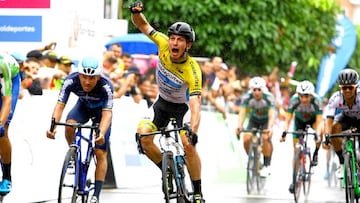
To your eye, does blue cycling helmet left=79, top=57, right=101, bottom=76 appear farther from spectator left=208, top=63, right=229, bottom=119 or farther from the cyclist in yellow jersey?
spectator left=208, top=63, right=229, bottom=119

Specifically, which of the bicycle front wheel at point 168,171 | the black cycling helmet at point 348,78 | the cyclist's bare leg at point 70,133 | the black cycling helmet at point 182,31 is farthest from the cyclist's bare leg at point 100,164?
the black cycling helmet at point 348,78

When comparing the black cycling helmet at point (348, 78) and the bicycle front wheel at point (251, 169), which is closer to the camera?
the black cycling helmet at point (348, 78)

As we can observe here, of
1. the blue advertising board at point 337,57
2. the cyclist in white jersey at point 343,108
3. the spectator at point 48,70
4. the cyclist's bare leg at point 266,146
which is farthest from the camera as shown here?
the blue advertising board at point 337,57

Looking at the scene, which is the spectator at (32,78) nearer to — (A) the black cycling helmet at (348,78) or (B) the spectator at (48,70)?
(B) the spectator at (48,70)

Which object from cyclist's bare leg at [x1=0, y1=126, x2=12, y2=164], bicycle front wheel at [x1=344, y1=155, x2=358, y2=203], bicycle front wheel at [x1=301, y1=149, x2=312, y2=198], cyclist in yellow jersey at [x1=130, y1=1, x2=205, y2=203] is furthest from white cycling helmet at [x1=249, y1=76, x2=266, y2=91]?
cyclist's bare leg at [x1=0, y1=126, x2=12, y2=164]

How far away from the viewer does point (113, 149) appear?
65.9 ft

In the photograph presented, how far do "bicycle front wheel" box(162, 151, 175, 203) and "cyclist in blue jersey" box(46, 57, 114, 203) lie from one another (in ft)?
2.60

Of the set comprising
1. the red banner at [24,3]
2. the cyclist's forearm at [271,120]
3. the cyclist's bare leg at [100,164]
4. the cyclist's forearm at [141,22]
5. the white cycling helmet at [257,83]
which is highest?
the red banner at [24,3]

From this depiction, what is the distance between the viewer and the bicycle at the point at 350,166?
15.2 metres

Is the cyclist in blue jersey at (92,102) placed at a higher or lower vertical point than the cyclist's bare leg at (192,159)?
higher

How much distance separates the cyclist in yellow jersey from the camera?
13586 mm

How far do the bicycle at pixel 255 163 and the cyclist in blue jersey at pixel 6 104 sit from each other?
25.6ft

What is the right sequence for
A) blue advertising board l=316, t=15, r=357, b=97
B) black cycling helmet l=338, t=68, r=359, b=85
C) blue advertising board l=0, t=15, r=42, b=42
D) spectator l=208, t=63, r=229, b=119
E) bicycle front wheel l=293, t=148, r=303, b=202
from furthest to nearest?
blue advertising board l=316, t=15, r=357, b=97
spectator l=208, t=63, r=229, b=119
bicycle front wheel l=293, t=148, r=303, b=202
blue advertising board l=0, t=15, r=42, b=42
black cycling helmet l=338, t=68, r=359, b=85

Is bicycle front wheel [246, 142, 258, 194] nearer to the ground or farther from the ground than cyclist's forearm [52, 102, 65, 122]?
nearer to the ground
